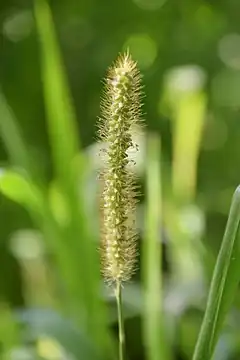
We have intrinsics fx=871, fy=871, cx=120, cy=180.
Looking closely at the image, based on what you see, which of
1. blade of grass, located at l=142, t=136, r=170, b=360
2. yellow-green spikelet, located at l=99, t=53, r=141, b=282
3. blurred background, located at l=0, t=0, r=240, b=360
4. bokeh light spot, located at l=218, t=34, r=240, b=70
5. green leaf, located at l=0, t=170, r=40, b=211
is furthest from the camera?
bokeh light spot, located at l=218, t=34, r=240, b=70

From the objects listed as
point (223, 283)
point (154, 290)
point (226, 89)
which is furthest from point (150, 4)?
point (223, 283)

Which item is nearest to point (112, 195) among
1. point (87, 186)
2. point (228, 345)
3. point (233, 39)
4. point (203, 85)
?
point (228, 345)

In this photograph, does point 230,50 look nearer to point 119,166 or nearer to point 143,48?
point 143,48

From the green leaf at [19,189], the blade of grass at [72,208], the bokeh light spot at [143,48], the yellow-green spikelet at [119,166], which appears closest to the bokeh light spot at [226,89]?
the bokeh light spot at [143,48]

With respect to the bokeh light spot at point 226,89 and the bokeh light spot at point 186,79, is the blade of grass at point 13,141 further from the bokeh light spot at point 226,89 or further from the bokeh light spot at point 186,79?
the bokeh light spot at point 226,89

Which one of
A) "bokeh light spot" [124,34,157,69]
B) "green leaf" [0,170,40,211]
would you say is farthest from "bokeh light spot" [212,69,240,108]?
"green leaf" [0,170,40,211]

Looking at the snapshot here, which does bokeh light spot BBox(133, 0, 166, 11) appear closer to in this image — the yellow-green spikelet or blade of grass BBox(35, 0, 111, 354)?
blade of grass BBox(35, 0, 111, 354)
